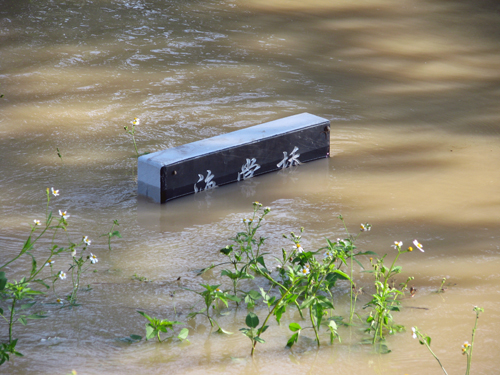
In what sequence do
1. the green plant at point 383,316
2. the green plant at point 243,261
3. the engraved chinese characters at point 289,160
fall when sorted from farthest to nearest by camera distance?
the engraved chinese characters at point 289,160, the green plant at point 243,261, the green plant at point 383,316

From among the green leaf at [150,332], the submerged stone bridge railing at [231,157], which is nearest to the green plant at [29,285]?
the green leaf at [150,332]

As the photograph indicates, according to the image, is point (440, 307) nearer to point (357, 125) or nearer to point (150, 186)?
point (150, 186)

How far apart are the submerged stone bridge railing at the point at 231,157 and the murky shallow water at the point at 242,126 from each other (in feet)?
0.30

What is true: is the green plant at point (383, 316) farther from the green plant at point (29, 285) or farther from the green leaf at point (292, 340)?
the green plant at point (29, 285)

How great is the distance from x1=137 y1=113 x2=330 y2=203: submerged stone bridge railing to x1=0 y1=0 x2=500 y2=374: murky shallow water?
92 mm

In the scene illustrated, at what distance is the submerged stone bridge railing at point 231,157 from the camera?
330cm

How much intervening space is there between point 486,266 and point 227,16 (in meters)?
4.74

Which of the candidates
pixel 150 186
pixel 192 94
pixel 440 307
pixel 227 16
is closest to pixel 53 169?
pixel 150 186

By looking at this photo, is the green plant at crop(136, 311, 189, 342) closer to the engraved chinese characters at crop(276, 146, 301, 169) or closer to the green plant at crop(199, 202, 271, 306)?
the green plant at crop(199, 202, 271, 306)

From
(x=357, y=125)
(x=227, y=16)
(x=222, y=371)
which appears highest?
(x=227, y=16)

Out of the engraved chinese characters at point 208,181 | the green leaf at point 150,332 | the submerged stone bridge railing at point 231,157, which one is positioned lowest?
the green leaf at point 150,332

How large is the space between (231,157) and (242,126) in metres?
0.77

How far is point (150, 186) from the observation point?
3.34m

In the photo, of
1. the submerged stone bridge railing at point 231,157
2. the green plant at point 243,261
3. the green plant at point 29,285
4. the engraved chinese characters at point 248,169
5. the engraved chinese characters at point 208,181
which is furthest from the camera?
the engraved chinese characters at point 248,169
